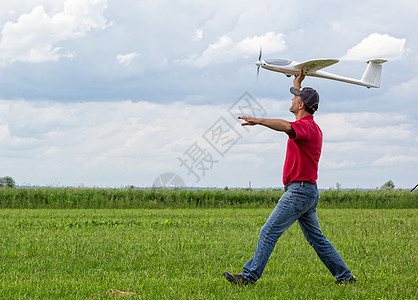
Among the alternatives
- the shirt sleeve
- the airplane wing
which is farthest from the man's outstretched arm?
the airplane wing

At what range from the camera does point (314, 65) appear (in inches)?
601

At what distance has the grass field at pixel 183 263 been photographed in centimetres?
605

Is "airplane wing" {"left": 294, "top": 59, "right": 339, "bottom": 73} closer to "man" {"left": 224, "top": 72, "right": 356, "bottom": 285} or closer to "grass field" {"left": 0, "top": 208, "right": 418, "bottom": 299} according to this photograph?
"grass field" {"left": 0, "top": 208, "right": 418, "bottom": 299}

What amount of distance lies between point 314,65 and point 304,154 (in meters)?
9.81

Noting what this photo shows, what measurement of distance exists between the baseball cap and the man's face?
59 mm

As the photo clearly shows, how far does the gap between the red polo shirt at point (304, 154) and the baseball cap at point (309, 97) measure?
174 mm

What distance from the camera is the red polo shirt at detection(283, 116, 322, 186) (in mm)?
6020

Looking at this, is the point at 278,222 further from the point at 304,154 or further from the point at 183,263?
the point at 183,263

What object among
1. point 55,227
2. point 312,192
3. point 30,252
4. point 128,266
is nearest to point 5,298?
point 128,266

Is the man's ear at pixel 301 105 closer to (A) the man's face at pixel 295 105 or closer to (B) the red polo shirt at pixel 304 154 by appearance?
(A) the man's face at pixel 295 105

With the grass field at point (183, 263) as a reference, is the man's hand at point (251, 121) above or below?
above

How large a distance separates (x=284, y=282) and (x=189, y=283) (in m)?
1.36

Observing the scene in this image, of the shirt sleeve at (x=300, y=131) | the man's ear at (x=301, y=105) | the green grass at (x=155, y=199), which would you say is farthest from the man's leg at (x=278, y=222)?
the green grass at (x=155, y=199)

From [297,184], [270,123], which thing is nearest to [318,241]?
[297,184]
